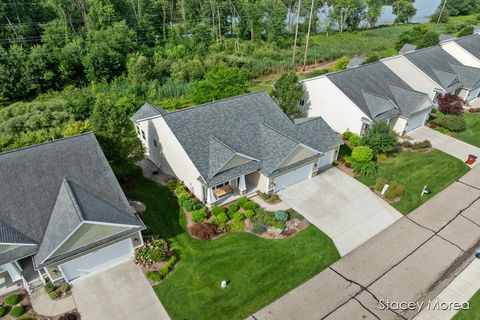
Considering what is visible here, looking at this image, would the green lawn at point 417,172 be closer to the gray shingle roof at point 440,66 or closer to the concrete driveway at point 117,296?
the gray shingle roof at point 440,66

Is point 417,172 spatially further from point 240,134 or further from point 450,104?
point 240,134

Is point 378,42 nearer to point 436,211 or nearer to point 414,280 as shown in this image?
point 436,211

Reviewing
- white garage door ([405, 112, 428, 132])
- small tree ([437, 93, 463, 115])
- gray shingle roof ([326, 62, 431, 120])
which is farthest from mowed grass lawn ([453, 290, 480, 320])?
small tree ([437, 93, 463, 115])

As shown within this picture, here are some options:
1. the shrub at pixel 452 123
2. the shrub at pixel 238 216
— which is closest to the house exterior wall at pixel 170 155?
the shrub at pixel 238 216

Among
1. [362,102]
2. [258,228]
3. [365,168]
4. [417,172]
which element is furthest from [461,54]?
[258,228]

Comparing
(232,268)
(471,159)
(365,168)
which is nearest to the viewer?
(232,268)

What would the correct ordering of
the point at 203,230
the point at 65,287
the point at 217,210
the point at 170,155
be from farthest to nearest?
the point at 170,155 < the point at 217,210 < the point at 203,230 < the point at 65,287

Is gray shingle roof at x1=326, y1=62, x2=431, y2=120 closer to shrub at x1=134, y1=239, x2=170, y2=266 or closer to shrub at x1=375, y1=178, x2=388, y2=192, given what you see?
shrub at x1=375, y1=178, x2=388, y2=192
